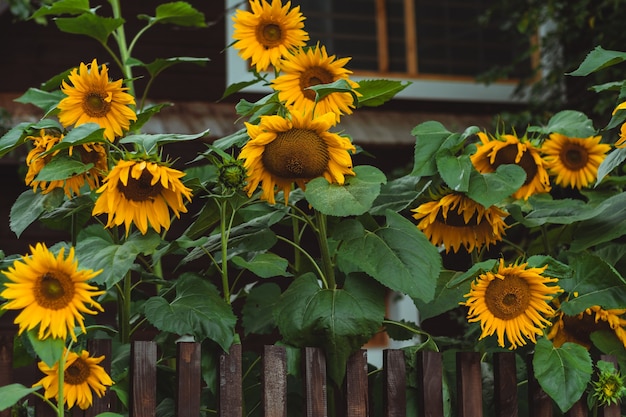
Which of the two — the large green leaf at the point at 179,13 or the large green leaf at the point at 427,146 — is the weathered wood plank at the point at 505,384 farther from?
the large green leaf at the point at 179,13

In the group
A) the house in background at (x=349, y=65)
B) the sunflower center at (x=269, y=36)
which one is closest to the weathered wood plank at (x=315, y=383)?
the sunflower center at (x=269, y=36)

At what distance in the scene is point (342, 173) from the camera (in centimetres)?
208

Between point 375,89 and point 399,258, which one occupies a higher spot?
point 375,89

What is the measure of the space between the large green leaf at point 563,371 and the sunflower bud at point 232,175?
67cm

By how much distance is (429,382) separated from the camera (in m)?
2.16

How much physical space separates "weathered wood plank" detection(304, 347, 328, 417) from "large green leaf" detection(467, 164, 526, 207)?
46 centimetres

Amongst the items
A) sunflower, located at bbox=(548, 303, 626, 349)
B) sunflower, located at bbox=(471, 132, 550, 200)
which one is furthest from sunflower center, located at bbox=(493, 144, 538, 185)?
sunflower, located at bbox=(548, 303, 626, 349)

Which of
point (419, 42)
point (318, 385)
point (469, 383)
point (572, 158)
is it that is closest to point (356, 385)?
point (318, 385)

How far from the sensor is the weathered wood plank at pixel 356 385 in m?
2.11

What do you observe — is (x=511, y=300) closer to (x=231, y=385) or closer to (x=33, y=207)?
(x=231, y=385)

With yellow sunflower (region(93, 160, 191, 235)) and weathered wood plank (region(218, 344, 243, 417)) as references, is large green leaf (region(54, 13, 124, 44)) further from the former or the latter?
weathered wood plank (region(218, 344, 243, 417))

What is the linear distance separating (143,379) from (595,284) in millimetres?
953

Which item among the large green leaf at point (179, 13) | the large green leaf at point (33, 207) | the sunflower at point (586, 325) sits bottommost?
the sunflower at point (586, 325)

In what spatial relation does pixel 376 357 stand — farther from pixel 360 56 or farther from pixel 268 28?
pixel 268 28
